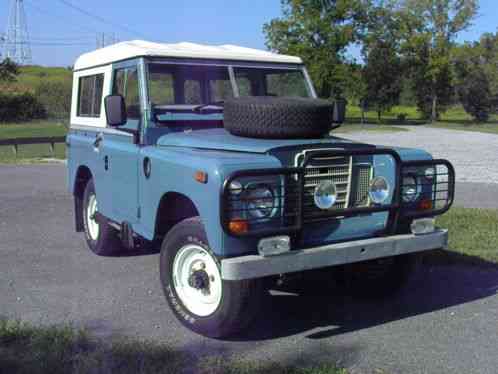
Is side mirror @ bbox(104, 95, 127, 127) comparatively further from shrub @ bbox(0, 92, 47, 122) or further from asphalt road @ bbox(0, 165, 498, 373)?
shrub @ bbox(0, 92, 47, 122)

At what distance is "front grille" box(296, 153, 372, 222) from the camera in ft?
14.3

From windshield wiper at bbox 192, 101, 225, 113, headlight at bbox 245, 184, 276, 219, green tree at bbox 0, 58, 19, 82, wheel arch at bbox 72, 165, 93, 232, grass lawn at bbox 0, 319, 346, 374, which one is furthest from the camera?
green tree at bbox 0, 58, 19, 82

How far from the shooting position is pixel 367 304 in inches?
212

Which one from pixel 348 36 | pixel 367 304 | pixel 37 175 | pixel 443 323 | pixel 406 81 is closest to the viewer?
pixel 443 323

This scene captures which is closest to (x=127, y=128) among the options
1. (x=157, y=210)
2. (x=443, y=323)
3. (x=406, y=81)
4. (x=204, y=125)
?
(x=204, y=125)

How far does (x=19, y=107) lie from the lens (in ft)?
149

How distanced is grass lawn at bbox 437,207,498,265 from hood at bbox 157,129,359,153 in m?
2.58

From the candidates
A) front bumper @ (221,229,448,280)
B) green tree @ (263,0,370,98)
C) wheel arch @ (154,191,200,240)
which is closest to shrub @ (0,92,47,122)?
green tree @ (263,0,370,98)

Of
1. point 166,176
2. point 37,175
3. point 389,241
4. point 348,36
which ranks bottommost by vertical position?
point 37,175

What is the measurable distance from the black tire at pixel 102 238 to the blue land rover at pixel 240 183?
36 cm

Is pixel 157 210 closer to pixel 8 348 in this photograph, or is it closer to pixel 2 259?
pixel 8 348

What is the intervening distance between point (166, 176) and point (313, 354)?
166 cm

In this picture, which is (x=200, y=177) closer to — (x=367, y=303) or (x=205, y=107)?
(x=205, y=107)

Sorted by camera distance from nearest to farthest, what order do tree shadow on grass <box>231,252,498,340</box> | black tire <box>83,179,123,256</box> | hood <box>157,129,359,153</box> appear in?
hood <box>157,129,359,153</box>
tree shadow on grass <box>231,252,498,340</box>
black tire <box>83,179,123,256</box>
